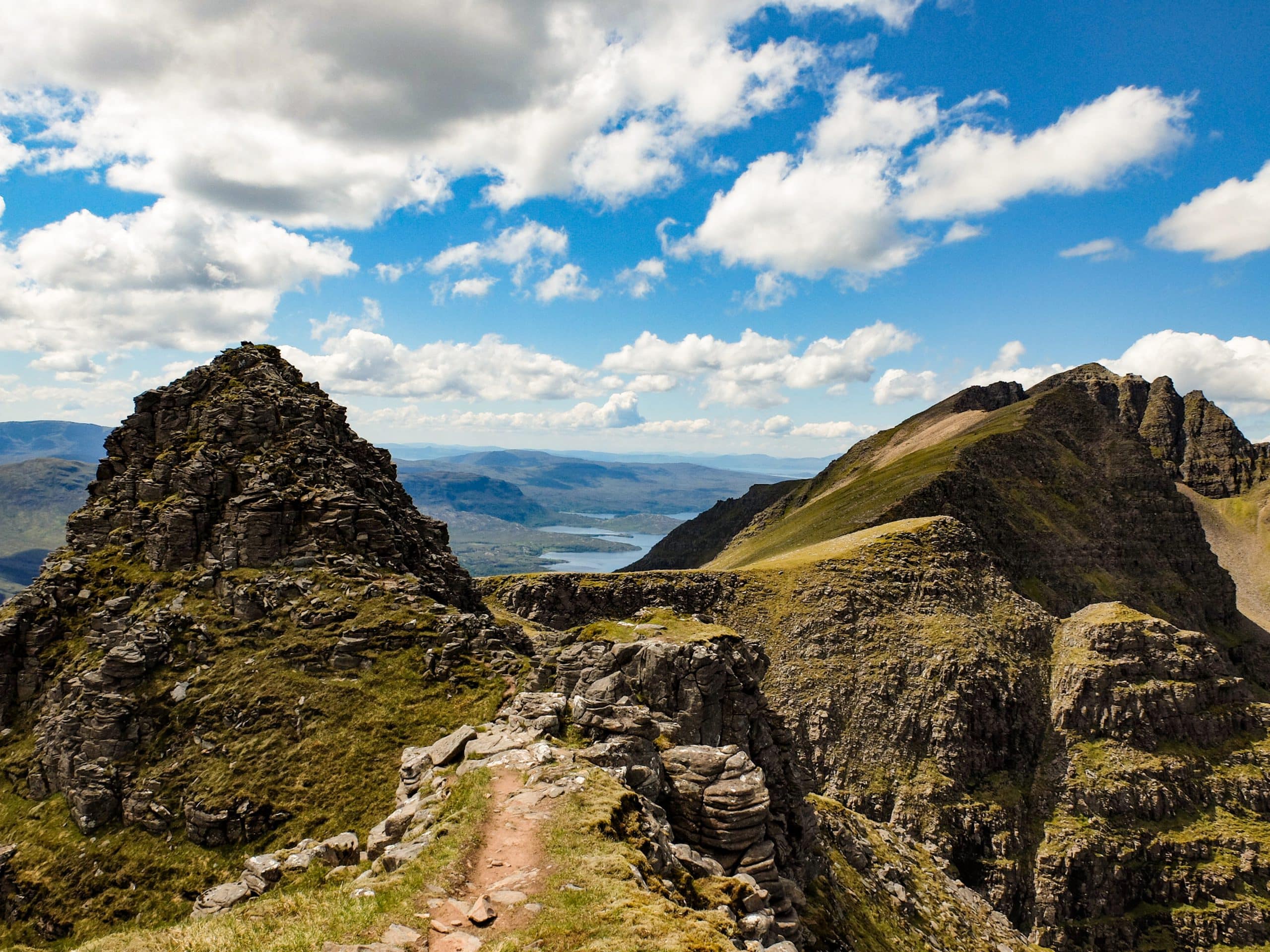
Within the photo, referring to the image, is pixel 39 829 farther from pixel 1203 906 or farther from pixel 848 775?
pixel 1203 906

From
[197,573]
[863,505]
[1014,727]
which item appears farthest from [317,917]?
[863,505]

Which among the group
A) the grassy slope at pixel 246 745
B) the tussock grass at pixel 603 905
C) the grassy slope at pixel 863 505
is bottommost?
the grassy slope at pixel 246 745

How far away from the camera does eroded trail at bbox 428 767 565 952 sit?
58.3ft

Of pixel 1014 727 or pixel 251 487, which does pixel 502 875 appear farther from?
pixel 1014 727

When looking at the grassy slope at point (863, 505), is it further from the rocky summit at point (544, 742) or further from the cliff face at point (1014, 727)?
the rocky summit at point (544, 742)

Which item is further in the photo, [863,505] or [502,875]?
[863,505]

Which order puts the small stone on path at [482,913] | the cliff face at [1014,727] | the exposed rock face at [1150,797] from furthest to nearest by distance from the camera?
the cliff face at [1014,727] → the exposed rock face at [1150,797] → the small stone on path at [482,913]

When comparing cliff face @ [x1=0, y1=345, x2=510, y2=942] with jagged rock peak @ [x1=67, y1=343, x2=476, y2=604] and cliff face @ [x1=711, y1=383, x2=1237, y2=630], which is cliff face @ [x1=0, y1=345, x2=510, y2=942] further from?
cliff face @ [x1=711, y1=383, x2=1237, y2=630]

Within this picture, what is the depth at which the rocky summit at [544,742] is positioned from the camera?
23125mm

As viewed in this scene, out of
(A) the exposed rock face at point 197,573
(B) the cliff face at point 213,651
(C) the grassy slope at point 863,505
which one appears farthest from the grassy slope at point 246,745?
(C) the grassy slope at point 863,505

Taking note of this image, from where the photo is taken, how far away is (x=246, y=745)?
132ft

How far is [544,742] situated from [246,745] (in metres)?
23.0

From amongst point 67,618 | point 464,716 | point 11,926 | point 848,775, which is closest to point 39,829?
point 11,926

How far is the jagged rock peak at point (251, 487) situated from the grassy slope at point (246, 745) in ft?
15.7
